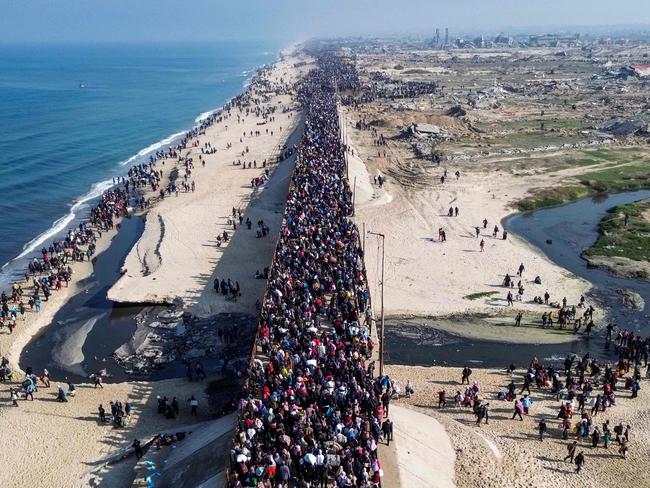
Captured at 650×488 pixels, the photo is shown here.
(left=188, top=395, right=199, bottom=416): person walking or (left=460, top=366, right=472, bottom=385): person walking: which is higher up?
(left=460, top=366, right=472, bottom=385): person walking

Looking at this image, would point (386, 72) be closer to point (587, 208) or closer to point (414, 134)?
point (414, 134)

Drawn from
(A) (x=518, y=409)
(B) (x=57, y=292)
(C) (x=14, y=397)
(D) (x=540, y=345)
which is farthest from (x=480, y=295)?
(B) (x=57, y=292)

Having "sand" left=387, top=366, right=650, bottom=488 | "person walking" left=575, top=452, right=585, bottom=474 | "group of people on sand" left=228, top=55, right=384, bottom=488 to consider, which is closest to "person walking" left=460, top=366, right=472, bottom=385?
"sand" left=387, top=366, right=650, bottom=488

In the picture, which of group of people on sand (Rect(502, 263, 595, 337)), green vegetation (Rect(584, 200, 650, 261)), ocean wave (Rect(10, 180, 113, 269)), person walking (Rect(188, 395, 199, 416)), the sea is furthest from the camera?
the sea

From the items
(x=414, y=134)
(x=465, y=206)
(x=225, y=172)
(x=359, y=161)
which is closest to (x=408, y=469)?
(x=465, y=206)

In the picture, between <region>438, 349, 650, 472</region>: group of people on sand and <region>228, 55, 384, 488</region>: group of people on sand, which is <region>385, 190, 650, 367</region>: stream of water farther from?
<region>228, 55, 384, 488</region>: group of people on sand
